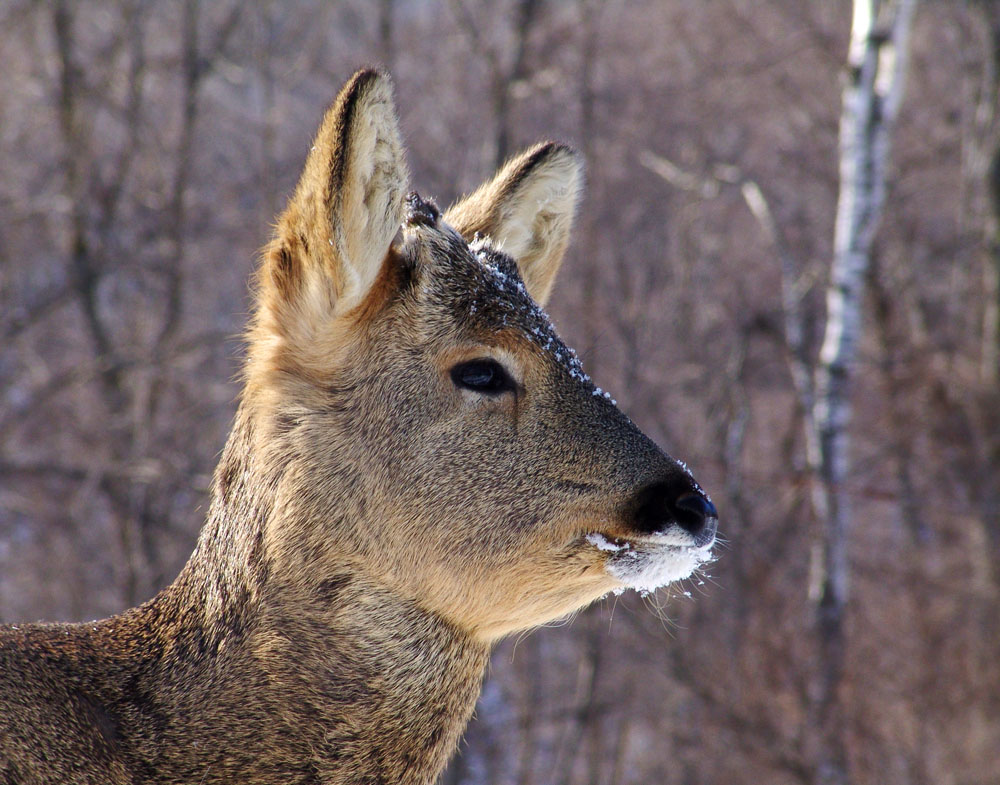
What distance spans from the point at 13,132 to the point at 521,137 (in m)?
7.08

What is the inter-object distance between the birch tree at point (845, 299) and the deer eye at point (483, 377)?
19.1ft

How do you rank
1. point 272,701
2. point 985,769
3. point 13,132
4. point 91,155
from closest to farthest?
point 272,701
point 985,769
point 91,155
point 13,132

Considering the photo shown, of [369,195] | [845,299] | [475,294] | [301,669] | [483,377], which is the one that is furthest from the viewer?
[845,299]

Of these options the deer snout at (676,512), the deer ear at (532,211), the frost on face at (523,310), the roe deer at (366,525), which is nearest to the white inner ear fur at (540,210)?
the deer ear at (532,211)

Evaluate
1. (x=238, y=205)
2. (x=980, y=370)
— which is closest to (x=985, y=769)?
(x=980, y=370)

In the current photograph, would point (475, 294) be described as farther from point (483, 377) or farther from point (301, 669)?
point (301, 669)

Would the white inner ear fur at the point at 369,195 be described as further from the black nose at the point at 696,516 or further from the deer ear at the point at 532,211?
the black nose at the point at 696,516

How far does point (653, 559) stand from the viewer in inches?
110

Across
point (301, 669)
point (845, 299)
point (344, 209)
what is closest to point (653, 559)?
point (301, 669)

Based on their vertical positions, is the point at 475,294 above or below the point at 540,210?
below

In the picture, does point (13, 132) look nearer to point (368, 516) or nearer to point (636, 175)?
point (636, 175)

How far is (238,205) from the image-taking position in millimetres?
15562

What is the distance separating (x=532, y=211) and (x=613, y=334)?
10.4 metres

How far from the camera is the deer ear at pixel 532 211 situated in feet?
12.4
